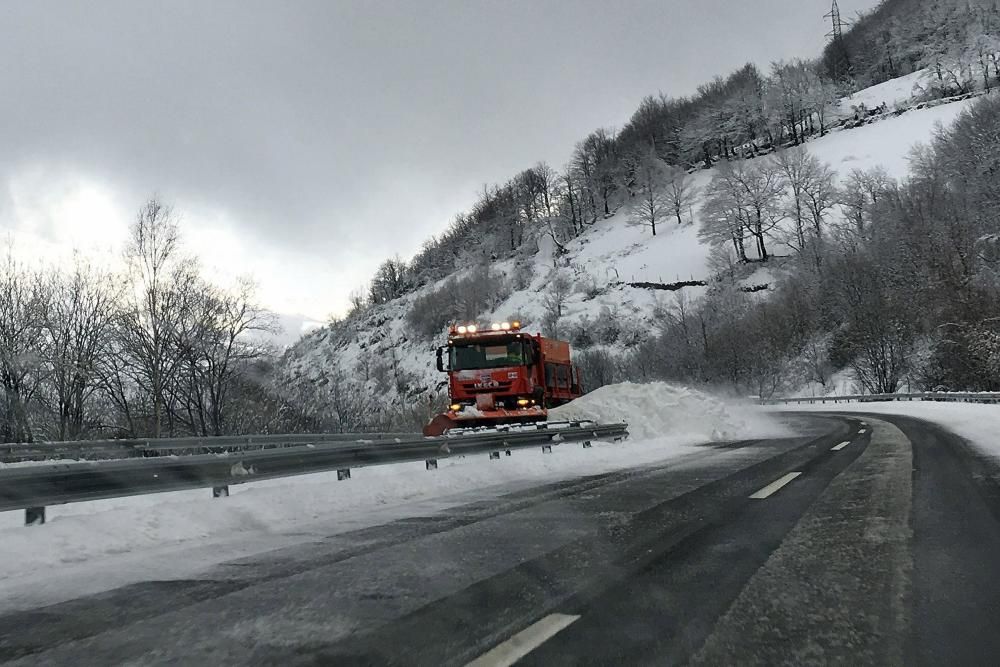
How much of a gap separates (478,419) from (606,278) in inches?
2613

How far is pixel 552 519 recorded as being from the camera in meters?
6.62

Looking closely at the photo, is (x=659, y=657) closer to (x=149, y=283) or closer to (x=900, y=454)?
(x=900, y=454)

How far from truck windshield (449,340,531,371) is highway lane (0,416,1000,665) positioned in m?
12.7

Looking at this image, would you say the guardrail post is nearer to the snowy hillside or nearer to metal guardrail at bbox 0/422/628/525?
metal guardrail at bbox 0/422/628/525

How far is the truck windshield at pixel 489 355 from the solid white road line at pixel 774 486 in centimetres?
1099

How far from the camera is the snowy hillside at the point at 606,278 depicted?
72375 millimetres

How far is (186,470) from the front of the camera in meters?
7.06

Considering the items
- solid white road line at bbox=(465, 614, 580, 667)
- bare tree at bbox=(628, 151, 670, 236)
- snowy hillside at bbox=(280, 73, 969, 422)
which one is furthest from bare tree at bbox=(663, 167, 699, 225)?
solid white road line at bbox=(465, 614, 580, 667)

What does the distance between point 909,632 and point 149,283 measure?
31126mm

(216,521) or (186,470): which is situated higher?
(186,470)

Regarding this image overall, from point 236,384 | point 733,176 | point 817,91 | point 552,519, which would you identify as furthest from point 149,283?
point 817,91

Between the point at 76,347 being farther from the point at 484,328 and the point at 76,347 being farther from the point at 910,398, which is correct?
the point at 910,398

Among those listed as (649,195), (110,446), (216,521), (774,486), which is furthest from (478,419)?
(649,195)

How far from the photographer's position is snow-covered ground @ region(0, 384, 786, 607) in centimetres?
495
